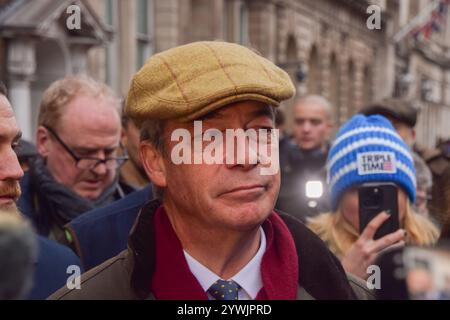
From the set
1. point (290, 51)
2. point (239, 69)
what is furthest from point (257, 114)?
point (290, 51)

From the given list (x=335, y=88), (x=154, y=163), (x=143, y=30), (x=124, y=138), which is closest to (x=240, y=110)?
(x=154, y=163)

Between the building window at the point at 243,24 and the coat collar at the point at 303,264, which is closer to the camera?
the coat collar at the point at 303,264

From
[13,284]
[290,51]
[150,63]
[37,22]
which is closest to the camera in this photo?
[13,284]

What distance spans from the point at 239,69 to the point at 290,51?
73.6 feet

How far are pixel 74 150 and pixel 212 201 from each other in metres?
1.95

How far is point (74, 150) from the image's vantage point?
3.44 meters

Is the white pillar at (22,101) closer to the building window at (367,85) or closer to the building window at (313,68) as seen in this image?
the building window at (313,68)

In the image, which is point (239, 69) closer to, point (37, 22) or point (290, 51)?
point (37, 22)

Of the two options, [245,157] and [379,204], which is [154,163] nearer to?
[245,157]

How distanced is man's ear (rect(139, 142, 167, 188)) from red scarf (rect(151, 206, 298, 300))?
2.6 inches

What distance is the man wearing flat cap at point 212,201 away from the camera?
1542mm

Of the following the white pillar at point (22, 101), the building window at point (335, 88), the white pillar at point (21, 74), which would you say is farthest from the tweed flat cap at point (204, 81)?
the building window at point (335, 88)

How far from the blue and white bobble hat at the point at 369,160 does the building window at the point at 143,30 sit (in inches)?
458

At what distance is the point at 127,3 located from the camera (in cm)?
1357
